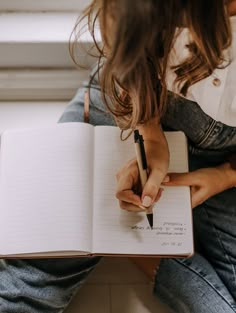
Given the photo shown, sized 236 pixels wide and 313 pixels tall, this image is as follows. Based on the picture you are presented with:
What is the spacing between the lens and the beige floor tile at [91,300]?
35.1 inches

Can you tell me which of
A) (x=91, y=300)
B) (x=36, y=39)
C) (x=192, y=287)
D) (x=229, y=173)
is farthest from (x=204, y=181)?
(x=36, y=39)

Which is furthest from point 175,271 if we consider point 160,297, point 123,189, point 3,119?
point 3,119

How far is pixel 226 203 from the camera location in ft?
2.88

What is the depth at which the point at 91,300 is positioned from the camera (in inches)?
35.4

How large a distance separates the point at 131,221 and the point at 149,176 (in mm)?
74

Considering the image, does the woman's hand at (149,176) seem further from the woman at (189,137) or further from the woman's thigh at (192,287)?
the woman's thigh at (192,287)

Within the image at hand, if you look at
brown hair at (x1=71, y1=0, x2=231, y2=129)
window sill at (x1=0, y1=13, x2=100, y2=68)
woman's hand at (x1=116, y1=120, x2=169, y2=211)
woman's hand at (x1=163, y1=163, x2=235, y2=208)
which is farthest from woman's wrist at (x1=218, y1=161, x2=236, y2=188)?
window sill at (x1=0, y1=13, x2=100, y2=68)

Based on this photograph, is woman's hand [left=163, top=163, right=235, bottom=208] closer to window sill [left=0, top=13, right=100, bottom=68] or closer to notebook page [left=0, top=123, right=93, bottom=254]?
notebook page [left=0, top=123, right=93, bottom=254]

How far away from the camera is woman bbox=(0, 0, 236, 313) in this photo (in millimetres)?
570

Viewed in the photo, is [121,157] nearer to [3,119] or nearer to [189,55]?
[189,55]

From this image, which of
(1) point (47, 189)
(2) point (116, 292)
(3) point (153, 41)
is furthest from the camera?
(2) point (116, 292)

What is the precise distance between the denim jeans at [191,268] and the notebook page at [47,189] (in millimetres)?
78

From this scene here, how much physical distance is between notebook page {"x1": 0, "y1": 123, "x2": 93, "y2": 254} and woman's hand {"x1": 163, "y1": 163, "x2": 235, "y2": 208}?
14cm

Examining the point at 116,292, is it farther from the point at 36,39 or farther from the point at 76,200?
the point at 36,39
